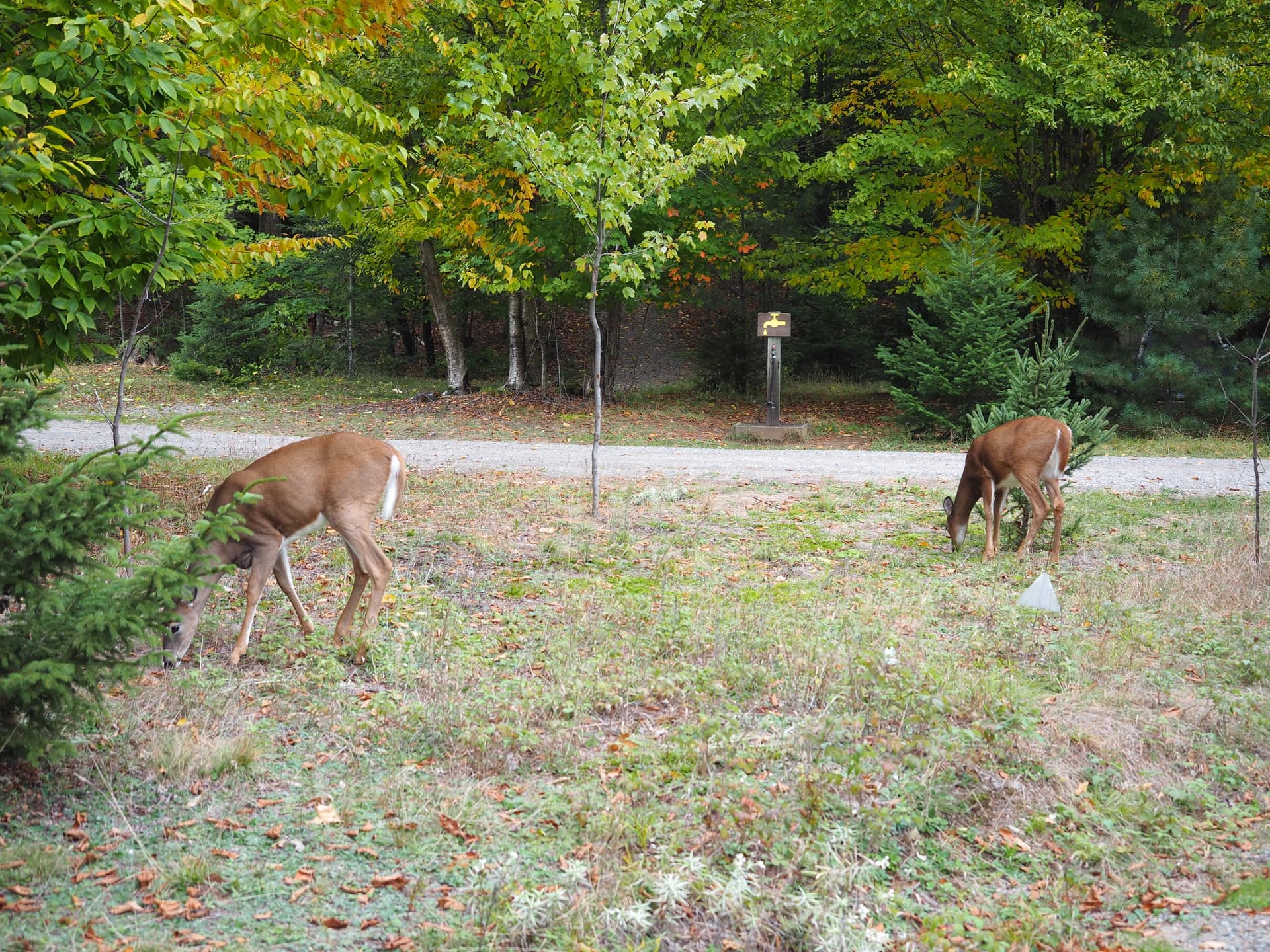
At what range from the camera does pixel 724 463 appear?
50.2 feet

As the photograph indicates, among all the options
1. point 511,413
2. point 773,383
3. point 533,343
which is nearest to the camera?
point 773,383

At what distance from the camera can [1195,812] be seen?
5273mm

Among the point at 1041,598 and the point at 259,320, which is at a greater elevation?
the point at 259,320

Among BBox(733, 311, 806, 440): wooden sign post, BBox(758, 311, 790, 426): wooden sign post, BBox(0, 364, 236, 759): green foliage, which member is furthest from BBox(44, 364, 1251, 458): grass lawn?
BBox(0, 364, 236, 759): green foliage

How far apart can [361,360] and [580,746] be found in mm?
23794

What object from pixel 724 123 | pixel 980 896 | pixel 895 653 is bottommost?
pixel 980 896

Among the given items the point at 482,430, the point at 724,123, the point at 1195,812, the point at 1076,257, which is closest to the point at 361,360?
the point at 482,430

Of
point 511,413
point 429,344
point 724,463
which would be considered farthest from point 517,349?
point 724,463

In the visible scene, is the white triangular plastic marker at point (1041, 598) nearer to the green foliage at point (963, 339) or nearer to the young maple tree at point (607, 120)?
the young maple tree at point (607, 120)

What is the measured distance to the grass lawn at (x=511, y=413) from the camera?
60.7ft

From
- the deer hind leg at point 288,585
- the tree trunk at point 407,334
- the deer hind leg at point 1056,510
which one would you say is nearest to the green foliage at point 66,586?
the deer hind leg at point 288,585

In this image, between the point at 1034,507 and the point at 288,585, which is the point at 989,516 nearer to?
the point at 1034,507

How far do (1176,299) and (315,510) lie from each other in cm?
1762

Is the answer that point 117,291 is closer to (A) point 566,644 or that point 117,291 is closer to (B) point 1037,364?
(A) point 566,644
